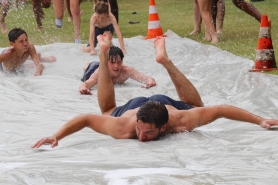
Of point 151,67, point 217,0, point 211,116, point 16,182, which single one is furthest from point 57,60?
point 16,182

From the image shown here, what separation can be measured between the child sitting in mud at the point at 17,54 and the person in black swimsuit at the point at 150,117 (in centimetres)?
315

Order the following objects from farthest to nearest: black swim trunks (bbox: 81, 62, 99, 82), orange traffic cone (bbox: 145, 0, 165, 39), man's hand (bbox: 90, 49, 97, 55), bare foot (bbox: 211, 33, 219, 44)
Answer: orange traffic cone (bbox: 145, 0, 165, 39) < bare foot (bbox: 211, 33, 219, 44) < man's hand (bbox: 90, 49, 97, 55) < black swim trunks (bbox: 81, 62, 99, 82)

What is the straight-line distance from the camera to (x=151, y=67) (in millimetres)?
8875

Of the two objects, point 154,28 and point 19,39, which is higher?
point 19,39

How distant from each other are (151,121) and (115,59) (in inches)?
110

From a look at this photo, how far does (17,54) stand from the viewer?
891 cm

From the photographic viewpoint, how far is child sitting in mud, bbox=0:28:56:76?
346 inches

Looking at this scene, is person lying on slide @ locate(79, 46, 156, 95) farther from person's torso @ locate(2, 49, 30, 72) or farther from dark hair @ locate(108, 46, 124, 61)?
person's torso @ locate(2, 49, 30, 72)

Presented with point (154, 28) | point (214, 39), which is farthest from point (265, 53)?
point (154, 28)

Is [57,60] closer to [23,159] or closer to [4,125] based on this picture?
[4,125]

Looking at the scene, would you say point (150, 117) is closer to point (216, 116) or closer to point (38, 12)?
point (216, 116)

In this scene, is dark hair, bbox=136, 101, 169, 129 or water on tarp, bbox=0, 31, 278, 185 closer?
water on tarp, bbox=0, 31, 278, 185

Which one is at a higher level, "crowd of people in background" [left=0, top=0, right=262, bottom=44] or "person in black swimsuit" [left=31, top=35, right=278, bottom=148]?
"person in black swimsuit" [left=31, top=35, right=278, bottom=148]

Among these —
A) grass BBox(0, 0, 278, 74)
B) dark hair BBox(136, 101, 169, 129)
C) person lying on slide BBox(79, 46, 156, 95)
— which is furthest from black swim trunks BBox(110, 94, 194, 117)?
grass BBox(0, 0, 278, 74)
